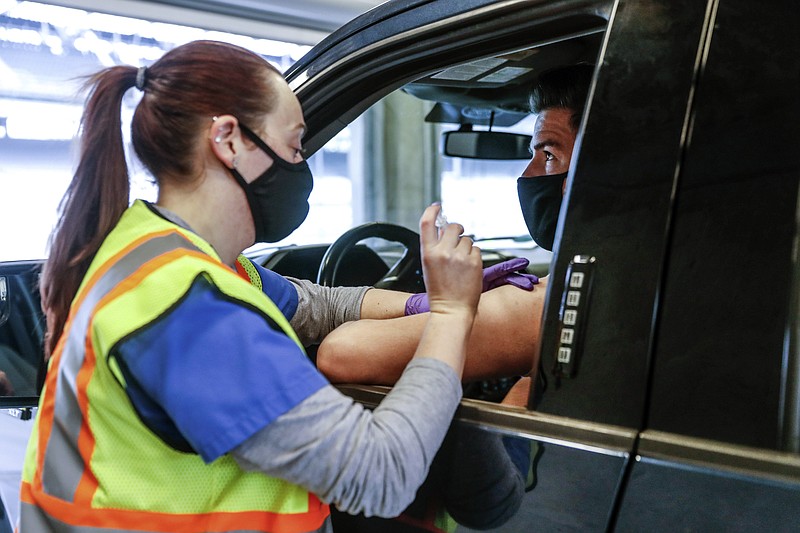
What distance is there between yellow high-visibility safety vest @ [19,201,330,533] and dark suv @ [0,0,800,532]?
329mm

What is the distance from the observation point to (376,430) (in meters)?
1.02

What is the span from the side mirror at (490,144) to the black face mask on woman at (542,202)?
1192 mm

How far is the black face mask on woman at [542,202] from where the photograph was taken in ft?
4.95

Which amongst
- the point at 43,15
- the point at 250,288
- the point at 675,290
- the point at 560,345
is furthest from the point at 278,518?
the point at 43,15

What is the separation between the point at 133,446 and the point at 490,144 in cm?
192

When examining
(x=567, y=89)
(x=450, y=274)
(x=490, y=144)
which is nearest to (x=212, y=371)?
(x=450, y=274)

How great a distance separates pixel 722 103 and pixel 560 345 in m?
0.37

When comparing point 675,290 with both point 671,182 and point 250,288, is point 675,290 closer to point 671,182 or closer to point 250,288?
point 671,182

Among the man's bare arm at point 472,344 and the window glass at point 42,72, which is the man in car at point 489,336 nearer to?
the man's bare arm at point 472,344

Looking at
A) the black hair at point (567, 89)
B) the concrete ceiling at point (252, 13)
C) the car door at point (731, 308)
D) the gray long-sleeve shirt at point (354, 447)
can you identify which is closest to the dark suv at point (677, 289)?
the car door at point (731, 308)

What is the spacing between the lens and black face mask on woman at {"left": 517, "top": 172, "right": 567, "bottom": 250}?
4.95 feet

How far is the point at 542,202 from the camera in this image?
4.99 feet

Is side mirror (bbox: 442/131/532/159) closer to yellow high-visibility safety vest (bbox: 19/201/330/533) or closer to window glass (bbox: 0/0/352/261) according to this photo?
yellow high-visibility safety vest (bbox: 19/201/330/533)

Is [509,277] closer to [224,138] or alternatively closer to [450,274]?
[450,274]
